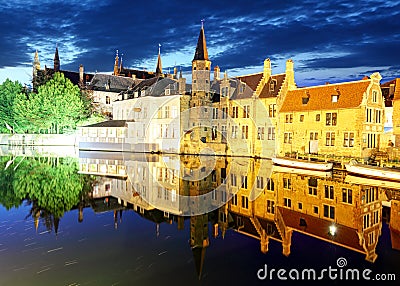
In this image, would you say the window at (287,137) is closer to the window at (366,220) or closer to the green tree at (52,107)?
the window at (366,220)

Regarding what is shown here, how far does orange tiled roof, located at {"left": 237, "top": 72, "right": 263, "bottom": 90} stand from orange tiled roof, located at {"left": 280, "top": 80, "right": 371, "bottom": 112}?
4.72 meters

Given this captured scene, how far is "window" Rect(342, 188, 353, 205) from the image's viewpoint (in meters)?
17.6

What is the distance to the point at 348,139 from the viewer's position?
1352 inches

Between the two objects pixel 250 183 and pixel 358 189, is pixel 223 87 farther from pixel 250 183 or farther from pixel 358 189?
pixel 358 189

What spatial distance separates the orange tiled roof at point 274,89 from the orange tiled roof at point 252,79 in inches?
52.7

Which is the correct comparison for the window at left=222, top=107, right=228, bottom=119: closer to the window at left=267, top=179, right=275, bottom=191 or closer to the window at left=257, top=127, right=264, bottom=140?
the window at left=257, top=127, right=264, bottom=140

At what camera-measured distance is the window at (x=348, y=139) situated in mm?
34031

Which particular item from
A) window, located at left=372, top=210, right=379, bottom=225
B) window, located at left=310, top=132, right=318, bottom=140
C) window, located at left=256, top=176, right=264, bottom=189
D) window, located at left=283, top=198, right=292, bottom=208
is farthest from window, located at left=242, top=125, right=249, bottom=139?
window, located at left=372, top=210, right=379, bottom=225

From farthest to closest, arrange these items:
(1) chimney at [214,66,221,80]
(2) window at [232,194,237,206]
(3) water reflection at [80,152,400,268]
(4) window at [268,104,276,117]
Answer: (1) chimney at [214,66,221,80] → (4) window at [268,104,276,117] → (2) window at [232,194,237,206] → (3) water reflection at [80,152,400,268]

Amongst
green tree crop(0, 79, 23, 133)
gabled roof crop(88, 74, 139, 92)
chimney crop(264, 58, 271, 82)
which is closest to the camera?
chimney crop(264, 58, 271, 82)

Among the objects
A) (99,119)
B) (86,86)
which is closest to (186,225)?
(99,119)

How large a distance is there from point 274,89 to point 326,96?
6891mm

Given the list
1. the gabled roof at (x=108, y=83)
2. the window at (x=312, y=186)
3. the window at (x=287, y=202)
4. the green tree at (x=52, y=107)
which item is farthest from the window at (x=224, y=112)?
the gabled roof at (x=108, y=83)

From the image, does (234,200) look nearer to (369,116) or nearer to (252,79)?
(369,116)
